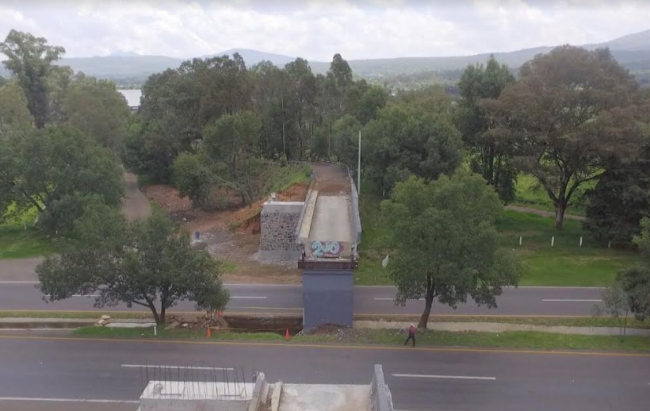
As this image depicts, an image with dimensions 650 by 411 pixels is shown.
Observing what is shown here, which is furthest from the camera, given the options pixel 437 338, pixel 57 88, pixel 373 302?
pixel 57 88

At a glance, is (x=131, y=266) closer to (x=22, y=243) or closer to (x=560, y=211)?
(x=22, y=243)

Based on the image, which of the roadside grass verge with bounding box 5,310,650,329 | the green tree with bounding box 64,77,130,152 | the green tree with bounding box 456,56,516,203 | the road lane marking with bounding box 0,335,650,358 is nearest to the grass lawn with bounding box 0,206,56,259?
the roadside grass verge with bounding box 5,310,650,329

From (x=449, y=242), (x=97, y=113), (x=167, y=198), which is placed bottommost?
(x=167, y=198)

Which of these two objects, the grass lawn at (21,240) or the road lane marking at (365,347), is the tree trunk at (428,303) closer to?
the road lane marking at (365,347)

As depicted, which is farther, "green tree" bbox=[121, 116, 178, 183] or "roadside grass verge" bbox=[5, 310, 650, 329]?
"green tree" bbox=[121, 116, 178, 183]

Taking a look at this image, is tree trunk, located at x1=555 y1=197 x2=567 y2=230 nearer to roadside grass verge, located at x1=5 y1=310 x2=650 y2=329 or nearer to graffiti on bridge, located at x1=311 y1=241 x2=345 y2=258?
roadside grass verge, located at x1=5 y1=310 x2=650 y2=329

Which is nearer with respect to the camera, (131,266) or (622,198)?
(131,266)


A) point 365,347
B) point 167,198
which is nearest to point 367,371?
point 365,347
